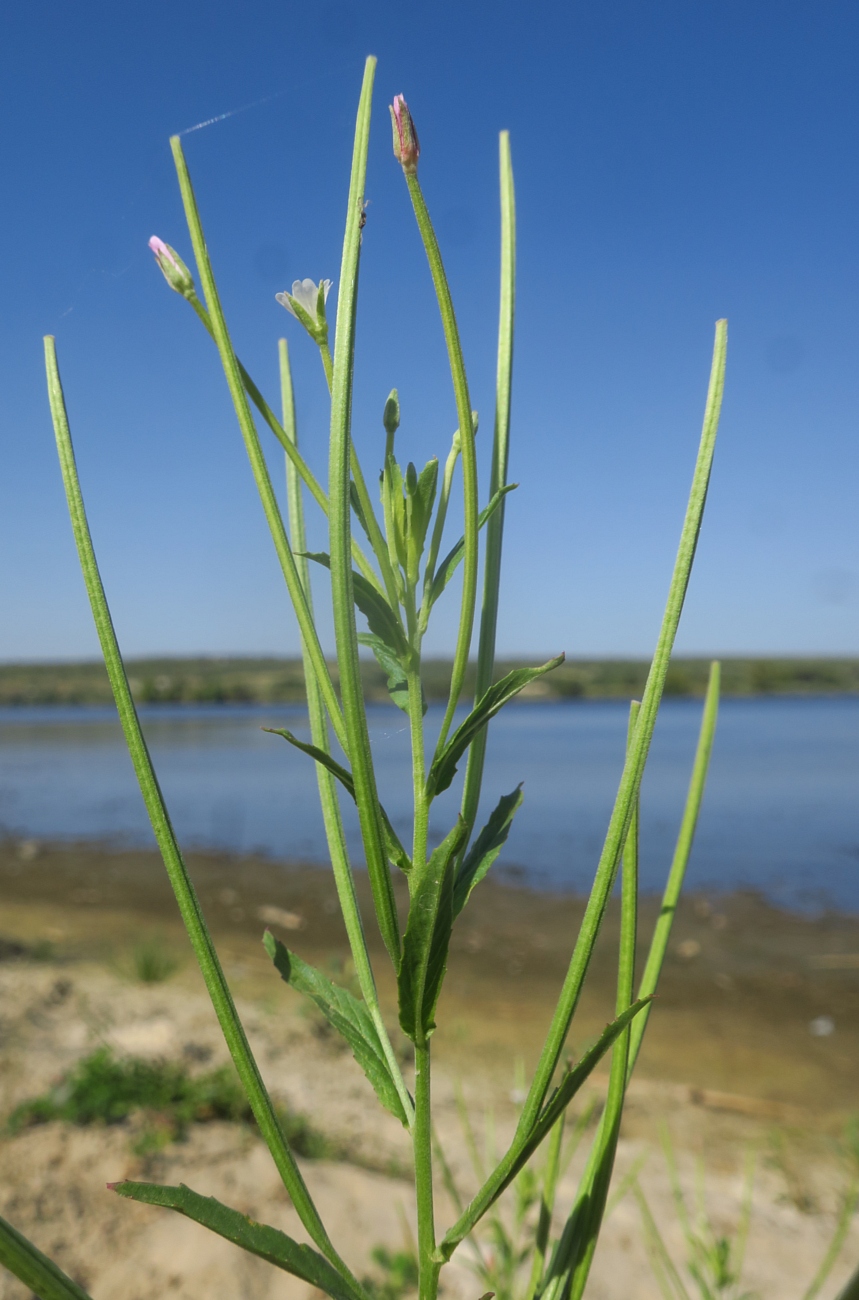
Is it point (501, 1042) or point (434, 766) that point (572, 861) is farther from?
point (434, 766)

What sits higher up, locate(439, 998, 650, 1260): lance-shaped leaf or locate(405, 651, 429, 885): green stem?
locate(405, 651, 429, 885): green stem

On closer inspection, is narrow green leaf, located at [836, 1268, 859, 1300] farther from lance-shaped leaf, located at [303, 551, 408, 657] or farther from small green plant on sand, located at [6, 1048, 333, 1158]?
small green plant on sand, located at [6, 1048, 333, 1158]

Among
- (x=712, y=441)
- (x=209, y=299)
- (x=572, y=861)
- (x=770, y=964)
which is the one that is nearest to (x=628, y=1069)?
(x=712, y=441)

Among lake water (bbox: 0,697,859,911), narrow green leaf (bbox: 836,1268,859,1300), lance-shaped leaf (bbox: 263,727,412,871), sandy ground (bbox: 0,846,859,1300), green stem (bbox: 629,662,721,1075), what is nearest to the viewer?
narrow green leaf (bbox: 836,1268,859,1300)

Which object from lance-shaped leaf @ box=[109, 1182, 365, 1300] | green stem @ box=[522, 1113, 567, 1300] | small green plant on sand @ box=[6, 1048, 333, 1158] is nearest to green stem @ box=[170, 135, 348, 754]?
lance-shaped leaf @ box=[109, 1182, 365, 1300]

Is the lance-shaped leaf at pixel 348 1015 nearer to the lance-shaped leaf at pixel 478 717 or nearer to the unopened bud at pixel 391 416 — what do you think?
the lance-shaped leaf at pixel 478 717

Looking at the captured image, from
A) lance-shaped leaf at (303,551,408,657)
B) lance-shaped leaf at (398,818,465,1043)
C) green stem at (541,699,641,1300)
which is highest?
lance-shaped leaf at (303,551,408,657)

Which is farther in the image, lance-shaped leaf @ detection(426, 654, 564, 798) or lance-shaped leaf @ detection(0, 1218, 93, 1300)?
lance-shaped leaf @ detection(426, 654, 564, 798)
